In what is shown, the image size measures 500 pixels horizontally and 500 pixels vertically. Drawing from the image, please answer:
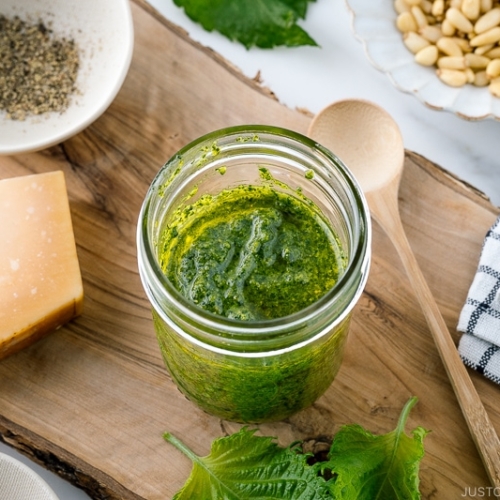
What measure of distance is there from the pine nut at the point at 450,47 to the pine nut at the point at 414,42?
36mm

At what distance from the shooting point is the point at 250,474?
1300 mm

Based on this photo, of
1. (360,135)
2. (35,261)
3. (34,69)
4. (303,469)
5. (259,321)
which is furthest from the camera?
(34,69)

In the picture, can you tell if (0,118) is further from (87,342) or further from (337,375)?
(337,375)

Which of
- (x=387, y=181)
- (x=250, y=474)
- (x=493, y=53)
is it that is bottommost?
(x=250, y=474)

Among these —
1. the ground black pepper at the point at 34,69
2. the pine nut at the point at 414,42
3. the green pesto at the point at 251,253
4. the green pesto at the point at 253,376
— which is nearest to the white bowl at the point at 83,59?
the ground black pepper at the point at 34,69

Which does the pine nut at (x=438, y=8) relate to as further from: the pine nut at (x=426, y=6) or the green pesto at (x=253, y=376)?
the green pesto at (x=253, y=376)

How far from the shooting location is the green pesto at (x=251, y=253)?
1.14 meters

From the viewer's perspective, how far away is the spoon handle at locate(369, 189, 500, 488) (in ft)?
4.36

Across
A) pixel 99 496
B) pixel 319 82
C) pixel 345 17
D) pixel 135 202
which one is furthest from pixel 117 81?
pixel 99 496

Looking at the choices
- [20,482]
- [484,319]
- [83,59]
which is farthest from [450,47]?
[20,482]

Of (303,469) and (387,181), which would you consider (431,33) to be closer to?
(387,181)

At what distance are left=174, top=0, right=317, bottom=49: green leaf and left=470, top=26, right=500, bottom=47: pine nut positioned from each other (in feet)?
1.11

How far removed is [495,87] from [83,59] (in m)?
0.85

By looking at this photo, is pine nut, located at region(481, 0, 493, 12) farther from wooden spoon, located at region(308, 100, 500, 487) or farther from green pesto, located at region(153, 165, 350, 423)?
green pesto, located at region(153, 165, 350, 423)
